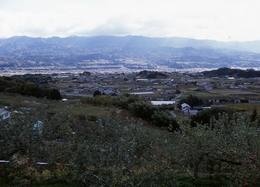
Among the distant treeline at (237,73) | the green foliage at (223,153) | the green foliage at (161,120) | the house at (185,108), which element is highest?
the green foliage at (223,153)

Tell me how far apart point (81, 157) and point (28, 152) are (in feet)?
5.30

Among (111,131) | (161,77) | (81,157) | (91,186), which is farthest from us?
(161,77)

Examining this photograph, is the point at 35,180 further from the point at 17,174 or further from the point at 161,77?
the point at 161,77

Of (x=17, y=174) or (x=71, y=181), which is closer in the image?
(x=71, y=181)

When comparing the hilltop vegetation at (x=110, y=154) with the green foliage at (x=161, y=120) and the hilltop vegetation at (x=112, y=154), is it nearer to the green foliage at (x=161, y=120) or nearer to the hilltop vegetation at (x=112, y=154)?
the hilltop vegetation at (x=112, y=154)

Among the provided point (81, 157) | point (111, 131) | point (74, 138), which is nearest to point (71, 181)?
point (81, 157)

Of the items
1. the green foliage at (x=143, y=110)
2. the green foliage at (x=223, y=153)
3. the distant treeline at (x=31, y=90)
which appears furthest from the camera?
the distant treeline at (x=31, y=90)

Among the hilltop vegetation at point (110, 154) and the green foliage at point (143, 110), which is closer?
the hilltop vegetation at point (110, 154)

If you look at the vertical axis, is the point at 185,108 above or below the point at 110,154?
below

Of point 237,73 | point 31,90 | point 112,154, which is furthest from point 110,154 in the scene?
point 237,73

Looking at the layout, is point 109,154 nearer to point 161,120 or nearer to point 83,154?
point 83,154

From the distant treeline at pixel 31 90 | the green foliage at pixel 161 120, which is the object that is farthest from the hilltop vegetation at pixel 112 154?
the distant treeline at pixel 31 90

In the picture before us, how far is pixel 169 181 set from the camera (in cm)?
680

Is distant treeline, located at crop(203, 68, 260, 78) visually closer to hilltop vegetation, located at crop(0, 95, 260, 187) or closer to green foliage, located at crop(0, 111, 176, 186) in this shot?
hilltop vegetation, located at crop(0, 95, 260, 187)
